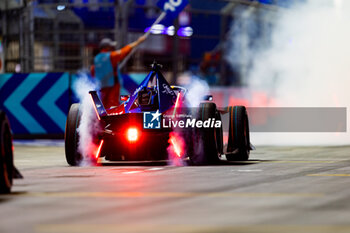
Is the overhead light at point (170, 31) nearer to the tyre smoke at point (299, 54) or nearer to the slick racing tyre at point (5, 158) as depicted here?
the tyre smoke at point (299, 54)

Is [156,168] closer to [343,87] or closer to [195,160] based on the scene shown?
[195,160]

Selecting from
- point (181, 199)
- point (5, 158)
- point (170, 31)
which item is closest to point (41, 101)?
point (170, 31)

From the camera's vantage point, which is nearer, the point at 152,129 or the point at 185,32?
the point at 152,129

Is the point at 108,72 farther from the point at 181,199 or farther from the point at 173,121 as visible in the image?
the point at 181,199

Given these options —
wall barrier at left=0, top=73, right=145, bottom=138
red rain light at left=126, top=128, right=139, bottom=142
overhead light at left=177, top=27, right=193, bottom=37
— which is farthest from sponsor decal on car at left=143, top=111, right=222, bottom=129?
overhead light at left=177, top=27, right=193, bottom=37

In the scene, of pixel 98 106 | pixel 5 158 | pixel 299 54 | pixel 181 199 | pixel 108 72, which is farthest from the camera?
pixel 299 54

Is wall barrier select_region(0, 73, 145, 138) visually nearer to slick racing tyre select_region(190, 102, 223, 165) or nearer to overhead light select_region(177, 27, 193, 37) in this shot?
overhead light select_region(177, 27, 193, 37)

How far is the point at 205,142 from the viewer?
1231 cm

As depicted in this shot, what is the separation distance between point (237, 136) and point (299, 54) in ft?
48.6

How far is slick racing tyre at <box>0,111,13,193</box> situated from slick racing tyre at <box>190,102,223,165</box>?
4.01 m

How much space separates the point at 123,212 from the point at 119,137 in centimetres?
549

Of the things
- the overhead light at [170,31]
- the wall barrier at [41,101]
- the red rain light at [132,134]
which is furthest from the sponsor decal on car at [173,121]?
the overhead light at [170,31]

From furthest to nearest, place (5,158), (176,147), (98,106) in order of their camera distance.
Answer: (98,106) < (176,147) < (5,158)

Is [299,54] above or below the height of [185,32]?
below
